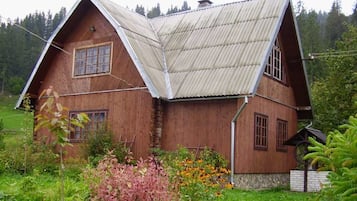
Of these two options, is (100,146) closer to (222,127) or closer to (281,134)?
(222,127)

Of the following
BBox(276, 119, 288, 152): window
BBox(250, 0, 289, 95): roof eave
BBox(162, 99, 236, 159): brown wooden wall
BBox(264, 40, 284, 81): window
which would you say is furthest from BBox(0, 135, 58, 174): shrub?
BBox(276, 119, 288, 152): window

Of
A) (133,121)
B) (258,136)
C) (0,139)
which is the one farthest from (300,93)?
(0,139)

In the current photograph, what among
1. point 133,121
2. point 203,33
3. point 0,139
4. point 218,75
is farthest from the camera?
point 0,139

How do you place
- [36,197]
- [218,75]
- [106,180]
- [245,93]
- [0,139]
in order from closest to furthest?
1. [106,180]
2. [36,197]
3. [245,93]
4. [218,75]
5. [0,139]

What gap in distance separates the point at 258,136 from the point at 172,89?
3.57m

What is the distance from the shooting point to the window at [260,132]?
1770cm

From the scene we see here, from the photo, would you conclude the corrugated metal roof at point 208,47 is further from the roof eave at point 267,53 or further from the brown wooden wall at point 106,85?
the brown wooden wall at point 106,85

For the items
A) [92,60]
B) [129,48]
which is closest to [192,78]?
[129,48]

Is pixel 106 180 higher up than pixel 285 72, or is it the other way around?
pixel 285 72

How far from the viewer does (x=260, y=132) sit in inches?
712

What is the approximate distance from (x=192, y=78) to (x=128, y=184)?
10.5m

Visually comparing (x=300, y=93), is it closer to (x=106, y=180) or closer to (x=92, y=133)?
(x=92, y=133)

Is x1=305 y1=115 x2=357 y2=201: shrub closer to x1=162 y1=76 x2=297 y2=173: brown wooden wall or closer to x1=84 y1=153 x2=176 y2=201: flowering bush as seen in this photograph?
x1=84 y1=153 x2=176 y2=201: flowering bush

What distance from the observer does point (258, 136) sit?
17.9 metres
